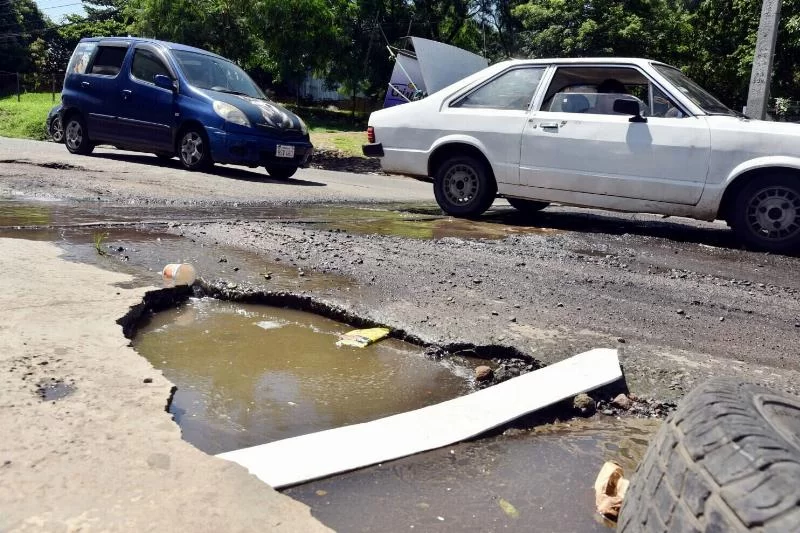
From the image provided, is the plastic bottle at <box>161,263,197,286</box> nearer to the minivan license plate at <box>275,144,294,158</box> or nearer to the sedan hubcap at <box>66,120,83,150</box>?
the minivan license plate at <box>275,144,294,158</box>

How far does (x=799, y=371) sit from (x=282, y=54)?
30849 mm

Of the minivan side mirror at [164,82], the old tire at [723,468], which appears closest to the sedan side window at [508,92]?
the minivan side mirror at [164,82]

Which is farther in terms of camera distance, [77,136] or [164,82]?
[77,136]

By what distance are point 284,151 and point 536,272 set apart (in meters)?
6.10

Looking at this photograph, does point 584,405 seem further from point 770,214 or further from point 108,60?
point 108,60

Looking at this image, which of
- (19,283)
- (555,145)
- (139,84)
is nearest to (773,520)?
(19,283)

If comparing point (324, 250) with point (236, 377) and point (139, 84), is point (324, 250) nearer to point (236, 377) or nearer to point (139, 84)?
point (236, 377)

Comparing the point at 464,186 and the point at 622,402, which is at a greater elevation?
the point at 464,186

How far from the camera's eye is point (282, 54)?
31953 mm

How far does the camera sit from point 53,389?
254cm

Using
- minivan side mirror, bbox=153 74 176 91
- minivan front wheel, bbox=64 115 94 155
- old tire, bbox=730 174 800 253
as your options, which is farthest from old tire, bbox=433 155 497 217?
minivan front wheel, bbox=64 115 94 155

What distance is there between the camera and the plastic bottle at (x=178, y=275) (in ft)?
13.4

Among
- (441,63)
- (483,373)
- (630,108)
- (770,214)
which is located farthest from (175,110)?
(483,373)

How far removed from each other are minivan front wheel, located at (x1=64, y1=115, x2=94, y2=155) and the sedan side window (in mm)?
6479
